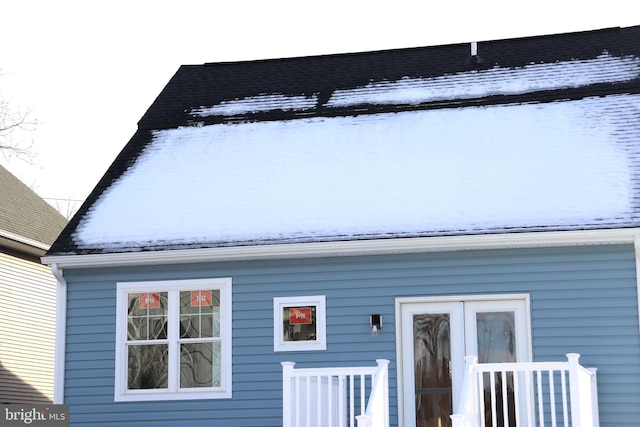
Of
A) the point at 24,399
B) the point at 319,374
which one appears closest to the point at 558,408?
the point at 319,374

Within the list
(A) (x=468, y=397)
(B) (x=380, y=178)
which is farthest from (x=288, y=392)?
(B) (x=380, y=178)

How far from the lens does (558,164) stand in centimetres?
1288

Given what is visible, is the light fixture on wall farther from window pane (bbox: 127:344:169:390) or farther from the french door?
window pane (bbox: 127:344:169:390)

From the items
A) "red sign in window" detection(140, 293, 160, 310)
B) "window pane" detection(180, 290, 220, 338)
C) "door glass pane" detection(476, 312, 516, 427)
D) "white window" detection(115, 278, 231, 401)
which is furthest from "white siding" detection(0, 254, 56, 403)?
"door glass pane" detection(476, 312, 516, 427)

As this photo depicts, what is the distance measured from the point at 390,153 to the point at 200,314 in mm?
3322

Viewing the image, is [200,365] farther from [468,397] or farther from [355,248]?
[468,397]

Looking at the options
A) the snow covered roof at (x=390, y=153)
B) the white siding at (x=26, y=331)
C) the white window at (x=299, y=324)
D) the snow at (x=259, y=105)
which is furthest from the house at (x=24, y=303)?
the white window at (x=299, y=324)

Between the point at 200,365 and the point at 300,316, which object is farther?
the point at 200,365

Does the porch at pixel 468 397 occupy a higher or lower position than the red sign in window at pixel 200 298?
lower

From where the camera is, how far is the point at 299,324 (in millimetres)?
12547

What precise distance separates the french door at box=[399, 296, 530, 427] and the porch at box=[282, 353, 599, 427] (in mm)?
121

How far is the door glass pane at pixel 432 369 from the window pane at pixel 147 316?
10.5 ft

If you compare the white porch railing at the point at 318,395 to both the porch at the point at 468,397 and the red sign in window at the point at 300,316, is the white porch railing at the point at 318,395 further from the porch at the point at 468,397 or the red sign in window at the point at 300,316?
the red sign in window at the point at 300,316

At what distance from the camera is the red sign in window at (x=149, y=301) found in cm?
1305
